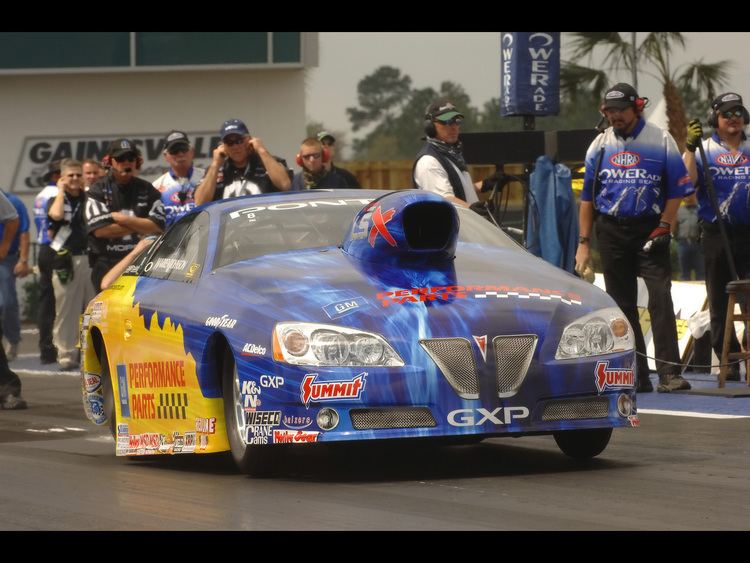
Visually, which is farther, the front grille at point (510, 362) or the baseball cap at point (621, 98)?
the baseball cap at point (621, 98)

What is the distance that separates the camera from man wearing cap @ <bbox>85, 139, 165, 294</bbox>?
14.4m

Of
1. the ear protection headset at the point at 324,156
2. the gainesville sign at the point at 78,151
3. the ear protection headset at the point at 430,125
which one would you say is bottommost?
the ear protection headset at the point at 324,156

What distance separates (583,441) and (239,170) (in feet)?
16.9

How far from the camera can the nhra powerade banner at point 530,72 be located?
15516 mm

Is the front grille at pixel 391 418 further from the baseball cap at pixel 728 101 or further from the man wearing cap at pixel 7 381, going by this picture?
the baseball cap at pixel 728 101

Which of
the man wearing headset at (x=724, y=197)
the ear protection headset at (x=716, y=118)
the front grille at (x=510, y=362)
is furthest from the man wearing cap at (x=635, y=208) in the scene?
the front grille at (x=510, y=362)

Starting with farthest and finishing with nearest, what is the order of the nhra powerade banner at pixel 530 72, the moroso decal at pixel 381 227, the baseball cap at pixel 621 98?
1. the nhra powerade banner at pixel 530 72
2. the baseball cap at pixel 621 98
3. the moroso decal at pixel 381 227

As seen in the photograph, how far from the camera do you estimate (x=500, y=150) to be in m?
14.5

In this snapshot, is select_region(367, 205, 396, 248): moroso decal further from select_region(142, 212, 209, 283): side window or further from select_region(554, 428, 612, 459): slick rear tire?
select_region(554, 428, 612, 459): slick rear tire

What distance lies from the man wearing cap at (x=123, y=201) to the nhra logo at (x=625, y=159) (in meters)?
3.86

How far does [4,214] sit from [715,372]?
570cm

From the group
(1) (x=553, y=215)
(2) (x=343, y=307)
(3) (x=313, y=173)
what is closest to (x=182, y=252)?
(2) (x=343, y=307)

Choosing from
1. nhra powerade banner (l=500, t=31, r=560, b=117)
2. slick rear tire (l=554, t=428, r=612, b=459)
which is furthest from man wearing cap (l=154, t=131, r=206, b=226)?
slick rear tire (l=554, t=428, r=612, b=459)
